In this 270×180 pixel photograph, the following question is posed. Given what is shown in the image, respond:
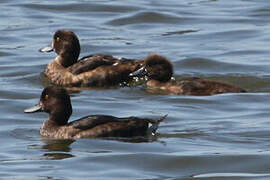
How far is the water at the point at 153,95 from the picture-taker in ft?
42.0

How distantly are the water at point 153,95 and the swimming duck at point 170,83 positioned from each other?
0.16m

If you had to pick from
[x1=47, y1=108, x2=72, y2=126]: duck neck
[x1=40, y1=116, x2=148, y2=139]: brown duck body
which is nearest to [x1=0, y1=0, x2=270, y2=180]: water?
[x1=40, y1=116, x2=148, y2=139]: brown duck body

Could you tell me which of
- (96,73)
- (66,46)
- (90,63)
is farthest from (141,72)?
(66,46)

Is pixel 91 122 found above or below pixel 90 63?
below

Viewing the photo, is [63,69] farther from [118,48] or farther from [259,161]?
[259,161]

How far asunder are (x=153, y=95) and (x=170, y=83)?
38cm

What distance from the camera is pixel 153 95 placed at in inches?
672

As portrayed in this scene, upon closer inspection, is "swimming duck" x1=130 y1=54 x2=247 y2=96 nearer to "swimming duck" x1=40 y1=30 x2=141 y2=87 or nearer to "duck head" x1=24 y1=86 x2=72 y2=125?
"swimming duck" x1=40 y1=30 x2=141 y2=87

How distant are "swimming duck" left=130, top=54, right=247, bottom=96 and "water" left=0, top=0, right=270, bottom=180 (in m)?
0.16

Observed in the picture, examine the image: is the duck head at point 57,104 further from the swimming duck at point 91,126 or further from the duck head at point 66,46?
the duck head at point 66,46

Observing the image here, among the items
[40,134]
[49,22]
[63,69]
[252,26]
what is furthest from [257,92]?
[49,22]

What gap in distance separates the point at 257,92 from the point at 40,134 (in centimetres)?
424

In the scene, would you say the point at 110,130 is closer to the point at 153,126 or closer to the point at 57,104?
the point at 153,126

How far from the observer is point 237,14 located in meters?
25.3
